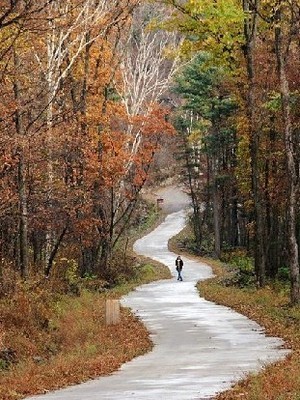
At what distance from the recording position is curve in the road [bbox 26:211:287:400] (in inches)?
475

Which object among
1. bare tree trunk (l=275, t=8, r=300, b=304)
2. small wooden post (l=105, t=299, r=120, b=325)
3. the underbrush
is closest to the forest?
bare tree trunk (l=275, t=8, r=300, b=304)

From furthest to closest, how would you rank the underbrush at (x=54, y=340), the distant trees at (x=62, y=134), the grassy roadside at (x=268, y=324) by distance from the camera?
1. the distant trees at (x=62, y=134)
2. the underbrush at (x=54, y=340)
3. the grassy roadside at (x=268, y=324)

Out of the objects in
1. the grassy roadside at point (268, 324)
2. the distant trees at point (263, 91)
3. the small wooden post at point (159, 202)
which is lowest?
the grassy roadside at point (268, 324)

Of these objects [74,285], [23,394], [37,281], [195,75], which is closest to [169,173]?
[195,75]

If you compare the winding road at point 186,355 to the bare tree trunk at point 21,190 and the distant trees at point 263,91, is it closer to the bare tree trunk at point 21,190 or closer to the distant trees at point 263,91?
the distant trees at point 263,91

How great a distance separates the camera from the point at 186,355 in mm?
16797

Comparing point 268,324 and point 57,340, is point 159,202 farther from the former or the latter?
point 57,340

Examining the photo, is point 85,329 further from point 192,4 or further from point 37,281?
point 192,4

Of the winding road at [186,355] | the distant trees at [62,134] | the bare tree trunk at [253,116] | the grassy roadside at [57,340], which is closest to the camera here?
the winding road at [186,355]

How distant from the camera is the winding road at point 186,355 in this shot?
12070 millimetres

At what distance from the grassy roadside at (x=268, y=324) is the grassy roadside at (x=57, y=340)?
11.9 ft

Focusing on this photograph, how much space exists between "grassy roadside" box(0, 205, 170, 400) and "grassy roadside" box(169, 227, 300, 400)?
3627 millimetres

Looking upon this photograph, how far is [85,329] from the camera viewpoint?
73.0 feet

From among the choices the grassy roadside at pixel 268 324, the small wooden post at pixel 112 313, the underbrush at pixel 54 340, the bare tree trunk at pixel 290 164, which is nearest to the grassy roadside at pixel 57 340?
the underbrush at pixel 54 340
